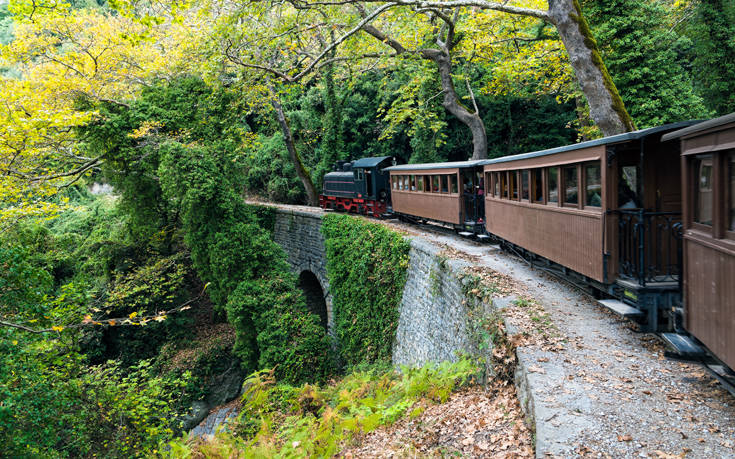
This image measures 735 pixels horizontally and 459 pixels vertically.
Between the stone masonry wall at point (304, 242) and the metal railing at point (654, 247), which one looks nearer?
the metal railing at point (654, 247)

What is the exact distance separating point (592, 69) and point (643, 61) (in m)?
7.69

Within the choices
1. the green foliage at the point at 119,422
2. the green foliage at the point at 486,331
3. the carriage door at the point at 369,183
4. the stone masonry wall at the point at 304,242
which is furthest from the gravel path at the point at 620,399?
the carriage door at the point at 369,183

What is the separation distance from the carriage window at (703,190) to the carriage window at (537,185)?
4.50m

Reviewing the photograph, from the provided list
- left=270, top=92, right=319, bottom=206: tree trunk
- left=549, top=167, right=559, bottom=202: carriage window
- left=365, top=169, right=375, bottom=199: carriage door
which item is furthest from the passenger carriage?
left=270, top=92, right=319, bottom=206: tree trunk

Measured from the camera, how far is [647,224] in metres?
6.47

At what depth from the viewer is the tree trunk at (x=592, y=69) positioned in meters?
9.65

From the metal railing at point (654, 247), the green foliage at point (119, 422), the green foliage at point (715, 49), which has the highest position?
the green foliage at point (715, 49)

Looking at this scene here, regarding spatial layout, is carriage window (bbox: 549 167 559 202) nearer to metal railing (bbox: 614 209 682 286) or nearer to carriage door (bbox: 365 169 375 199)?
metal railing (bbox: 614 209 682 286)

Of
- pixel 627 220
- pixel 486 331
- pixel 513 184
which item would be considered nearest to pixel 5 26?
pixel 513 184

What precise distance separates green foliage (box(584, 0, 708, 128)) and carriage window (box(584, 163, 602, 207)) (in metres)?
9.95

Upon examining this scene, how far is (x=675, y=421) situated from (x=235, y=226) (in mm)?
14785

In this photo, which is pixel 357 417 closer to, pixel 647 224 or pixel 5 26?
pixel 647 224

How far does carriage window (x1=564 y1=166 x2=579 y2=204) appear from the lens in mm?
7941

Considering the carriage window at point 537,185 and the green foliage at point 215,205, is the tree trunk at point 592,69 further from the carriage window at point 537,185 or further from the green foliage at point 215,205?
the green foliage at point 215,205
